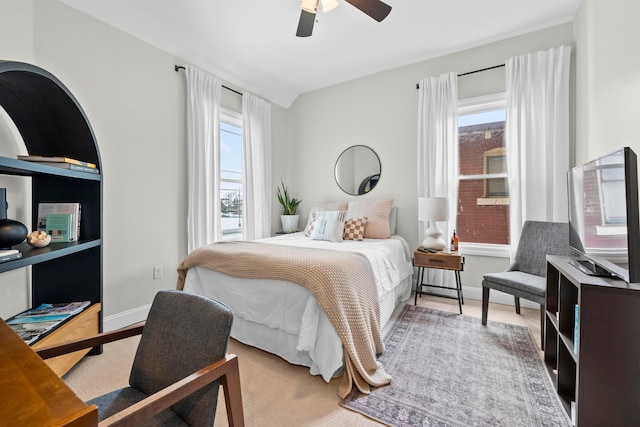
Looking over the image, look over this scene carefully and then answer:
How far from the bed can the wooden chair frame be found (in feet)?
2.66

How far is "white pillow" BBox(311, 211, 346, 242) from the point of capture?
3.14 m

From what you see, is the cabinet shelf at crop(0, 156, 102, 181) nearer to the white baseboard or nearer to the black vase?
the black vase

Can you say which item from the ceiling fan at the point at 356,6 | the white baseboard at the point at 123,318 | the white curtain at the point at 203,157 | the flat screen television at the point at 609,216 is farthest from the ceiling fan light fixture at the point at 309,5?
the white baseboard at the point at 123,318

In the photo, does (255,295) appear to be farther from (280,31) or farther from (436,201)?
(280,31)

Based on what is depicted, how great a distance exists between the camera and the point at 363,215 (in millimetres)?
3406

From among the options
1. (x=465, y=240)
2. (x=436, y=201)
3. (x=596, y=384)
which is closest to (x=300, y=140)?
(x=436, y=201)

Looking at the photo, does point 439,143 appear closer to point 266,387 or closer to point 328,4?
point 328,4

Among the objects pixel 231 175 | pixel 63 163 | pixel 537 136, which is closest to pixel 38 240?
pixel 63 163

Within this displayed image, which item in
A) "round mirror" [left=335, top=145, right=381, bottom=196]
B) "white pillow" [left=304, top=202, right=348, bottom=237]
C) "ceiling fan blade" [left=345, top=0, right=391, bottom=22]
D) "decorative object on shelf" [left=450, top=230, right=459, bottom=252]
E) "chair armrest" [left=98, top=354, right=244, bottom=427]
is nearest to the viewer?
"chair armrest" [left=98, top=354, right=244, bottom=427]

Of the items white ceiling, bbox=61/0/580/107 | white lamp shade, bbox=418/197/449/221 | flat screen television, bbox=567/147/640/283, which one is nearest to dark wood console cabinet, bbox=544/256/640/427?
flat screen television, bbox=567/147/640/283

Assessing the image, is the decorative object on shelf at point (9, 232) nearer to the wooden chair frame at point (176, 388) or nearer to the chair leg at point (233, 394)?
the wooden chair frame at point (176, 388)

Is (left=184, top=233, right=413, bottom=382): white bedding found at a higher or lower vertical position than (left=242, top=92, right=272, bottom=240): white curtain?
lower

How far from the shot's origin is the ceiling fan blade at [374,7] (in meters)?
1.99

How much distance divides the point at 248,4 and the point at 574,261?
125 inches
